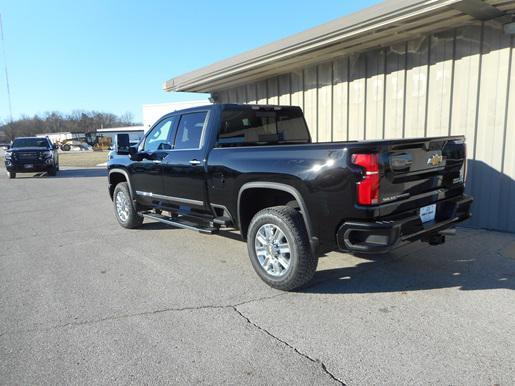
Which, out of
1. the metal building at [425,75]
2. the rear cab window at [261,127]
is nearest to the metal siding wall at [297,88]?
the metal building at [425,75]

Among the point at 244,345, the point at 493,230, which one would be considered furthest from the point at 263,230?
the point at 493,230

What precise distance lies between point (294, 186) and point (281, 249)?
69 cm

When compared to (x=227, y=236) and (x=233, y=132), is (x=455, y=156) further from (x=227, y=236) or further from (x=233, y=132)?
(x=227, y=236)

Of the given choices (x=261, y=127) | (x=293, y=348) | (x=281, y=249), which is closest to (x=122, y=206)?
(x=261, y=127)

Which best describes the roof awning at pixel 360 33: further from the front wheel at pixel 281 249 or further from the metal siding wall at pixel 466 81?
the front wheel at pixel 281 249

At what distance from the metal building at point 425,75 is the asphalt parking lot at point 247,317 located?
4.15 ft

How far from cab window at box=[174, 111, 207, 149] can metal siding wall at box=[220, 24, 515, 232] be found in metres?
3.70

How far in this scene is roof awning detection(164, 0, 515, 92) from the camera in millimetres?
5387

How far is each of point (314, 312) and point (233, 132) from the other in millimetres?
2562

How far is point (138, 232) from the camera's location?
712cm

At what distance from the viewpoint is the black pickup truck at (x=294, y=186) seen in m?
3.48

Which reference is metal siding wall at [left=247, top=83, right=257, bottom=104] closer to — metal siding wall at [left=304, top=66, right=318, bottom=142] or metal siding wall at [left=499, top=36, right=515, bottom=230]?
metal siding wall at [left=304, top=66, right=318, bottom=142]

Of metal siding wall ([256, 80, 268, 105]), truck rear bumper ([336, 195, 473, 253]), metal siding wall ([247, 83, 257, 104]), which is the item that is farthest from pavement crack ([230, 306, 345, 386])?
metal siding wall ([247, 83, 257, 104])

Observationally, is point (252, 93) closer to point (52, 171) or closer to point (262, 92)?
point (262, 92)
